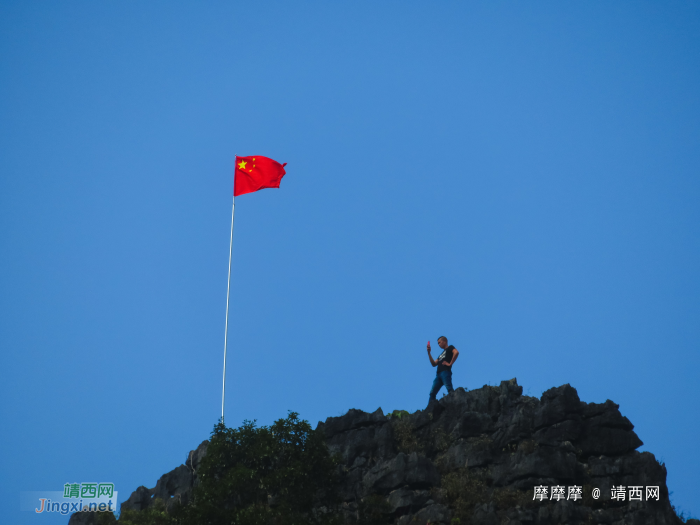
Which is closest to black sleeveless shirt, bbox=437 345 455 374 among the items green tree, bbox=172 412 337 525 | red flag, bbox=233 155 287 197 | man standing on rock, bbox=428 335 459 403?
man standing on rock, bbox=428 335 459 403

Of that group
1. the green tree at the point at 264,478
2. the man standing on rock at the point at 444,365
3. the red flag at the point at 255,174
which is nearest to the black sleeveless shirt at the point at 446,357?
the man standing on rock at the point at 444,365

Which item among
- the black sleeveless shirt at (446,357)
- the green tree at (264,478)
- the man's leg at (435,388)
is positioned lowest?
the green tree at (264,478)

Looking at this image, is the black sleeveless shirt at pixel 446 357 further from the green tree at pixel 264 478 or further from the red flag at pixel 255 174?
the red flag at pixel 255 174

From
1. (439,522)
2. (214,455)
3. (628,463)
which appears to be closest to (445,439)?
(439,522)

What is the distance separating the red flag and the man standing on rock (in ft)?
46.7

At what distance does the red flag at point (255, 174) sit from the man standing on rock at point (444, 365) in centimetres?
1423

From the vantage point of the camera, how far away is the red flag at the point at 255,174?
136 ft

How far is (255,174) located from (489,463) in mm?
20890

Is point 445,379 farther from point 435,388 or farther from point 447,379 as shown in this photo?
point 435,388

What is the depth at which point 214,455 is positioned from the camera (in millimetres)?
27266

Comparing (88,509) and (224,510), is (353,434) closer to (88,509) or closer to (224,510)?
(224,510)

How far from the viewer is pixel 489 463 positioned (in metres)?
29.9

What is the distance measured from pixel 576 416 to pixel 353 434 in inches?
389

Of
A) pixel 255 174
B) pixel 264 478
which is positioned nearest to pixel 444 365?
pixel 264 478
